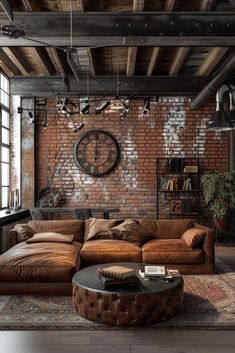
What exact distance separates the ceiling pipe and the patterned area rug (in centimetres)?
327

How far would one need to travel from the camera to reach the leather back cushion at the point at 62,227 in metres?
5.57

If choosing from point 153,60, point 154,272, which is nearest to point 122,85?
point 153,60

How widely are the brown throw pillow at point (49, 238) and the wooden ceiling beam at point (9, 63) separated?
3.15m

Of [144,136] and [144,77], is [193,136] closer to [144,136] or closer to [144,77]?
[144,136]

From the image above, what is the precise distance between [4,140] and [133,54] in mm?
3360

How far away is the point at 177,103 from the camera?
8.36 metres

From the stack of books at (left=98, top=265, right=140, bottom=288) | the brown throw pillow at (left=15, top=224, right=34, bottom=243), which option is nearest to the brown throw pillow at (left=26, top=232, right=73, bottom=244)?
the brown throw pillow at (left=15, top=224, right=34, bottom=243)

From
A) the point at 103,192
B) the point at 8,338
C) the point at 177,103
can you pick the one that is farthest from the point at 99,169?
the point at 8,338

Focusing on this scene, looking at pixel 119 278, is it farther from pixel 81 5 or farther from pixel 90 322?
pixel 81 5

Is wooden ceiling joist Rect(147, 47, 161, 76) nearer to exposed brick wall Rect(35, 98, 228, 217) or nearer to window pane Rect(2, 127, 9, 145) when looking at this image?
exposed brick wall Rect(35, 98, 228, 217)

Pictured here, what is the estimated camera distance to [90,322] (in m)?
3.33

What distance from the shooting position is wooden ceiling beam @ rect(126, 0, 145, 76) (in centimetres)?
443

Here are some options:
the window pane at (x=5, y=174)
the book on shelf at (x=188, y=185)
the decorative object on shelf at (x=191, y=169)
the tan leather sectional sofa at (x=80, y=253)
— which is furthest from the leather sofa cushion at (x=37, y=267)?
the decorative object on shelf at (x=191, y=169)

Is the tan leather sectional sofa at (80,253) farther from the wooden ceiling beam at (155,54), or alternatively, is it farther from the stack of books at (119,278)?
the wooden ceiling beam at (155,54)
